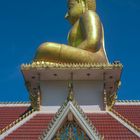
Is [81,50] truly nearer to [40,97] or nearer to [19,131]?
[40,97]

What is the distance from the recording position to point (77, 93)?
1583cm

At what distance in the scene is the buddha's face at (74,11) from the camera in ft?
63.3

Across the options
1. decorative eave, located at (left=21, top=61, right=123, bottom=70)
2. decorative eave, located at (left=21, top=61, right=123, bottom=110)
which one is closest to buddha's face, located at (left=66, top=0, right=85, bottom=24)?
decorative eave, located at (left=21, top=61, right=123, bottom=110)

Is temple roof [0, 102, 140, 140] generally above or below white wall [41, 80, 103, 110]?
below

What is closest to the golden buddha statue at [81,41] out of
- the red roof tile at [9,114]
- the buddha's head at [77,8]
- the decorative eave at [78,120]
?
the buddha's head at [77,8]

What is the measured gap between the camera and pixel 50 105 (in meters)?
15.7

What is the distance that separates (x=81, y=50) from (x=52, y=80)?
1.43m

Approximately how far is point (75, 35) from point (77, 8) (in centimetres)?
168

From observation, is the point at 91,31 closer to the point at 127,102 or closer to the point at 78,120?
the point at 127,102

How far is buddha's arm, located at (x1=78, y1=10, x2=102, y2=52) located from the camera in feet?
55.9

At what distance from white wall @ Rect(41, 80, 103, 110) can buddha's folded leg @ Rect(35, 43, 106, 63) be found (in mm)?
786

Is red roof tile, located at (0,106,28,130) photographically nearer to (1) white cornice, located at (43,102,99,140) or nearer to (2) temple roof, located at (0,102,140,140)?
(2) temple roof, located at (0,102,140,140)

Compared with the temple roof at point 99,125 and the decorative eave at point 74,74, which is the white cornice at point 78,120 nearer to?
the temple roof at point 99,125

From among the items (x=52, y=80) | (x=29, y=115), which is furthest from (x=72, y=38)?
(x=29, y=115)
